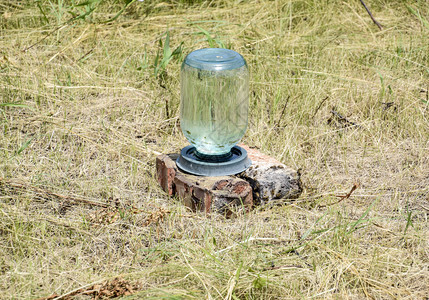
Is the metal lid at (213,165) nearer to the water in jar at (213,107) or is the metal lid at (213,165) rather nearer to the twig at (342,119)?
the water in jar at (213,107)

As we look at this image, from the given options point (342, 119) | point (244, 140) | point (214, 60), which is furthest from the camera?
point (342, 119)

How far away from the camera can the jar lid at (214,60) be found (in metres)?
2.40

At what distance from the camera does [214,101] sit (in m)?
2.52

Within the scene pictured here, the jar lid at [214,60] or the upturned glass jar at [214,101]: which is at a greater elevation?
the jar lid at [214,60]

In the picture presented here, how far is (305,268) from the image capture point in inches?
78.4

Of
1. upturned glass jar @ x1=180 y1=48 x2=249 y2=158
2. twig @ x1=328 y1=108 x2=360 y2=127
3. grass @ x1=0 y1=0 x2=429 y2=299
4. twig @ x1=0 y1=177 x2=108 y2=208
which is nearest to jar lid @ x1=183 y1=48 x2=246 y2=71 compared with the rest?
upturned glass jar @ x1=180 y1=48 x2=249 y2=158

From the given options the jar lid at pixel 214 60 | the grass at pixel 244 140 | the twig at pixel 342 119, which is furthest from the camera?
the twig at pixel 342 119

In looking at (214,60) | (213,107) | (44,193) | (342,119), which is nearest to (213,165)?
(213,107)

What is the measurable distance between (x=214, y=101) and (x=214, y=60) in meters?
0.20

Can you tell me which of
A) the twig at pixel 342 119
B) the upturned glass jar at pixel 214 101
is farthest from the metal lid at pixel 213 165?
the twig at pixel 342 119

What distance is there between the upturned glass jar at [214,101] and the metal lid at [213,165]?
62mm

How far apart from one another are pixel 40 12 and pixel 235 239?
2.88 m

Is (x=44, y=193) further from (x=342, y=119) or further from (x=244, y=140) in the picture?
(x=342, y=119)

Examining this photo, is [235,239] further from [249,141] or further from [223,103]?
[249,141]
